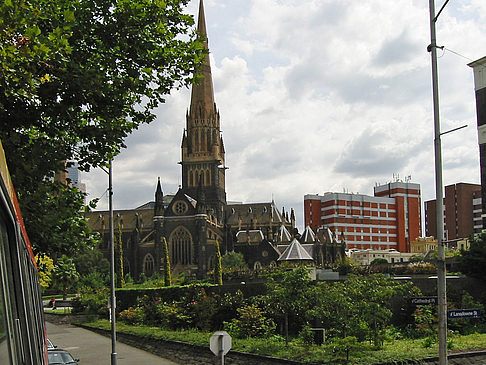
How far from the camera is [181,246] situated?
98.1 meters

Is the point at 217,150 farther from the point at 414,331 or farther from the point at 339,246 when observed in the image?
the point at 414,331

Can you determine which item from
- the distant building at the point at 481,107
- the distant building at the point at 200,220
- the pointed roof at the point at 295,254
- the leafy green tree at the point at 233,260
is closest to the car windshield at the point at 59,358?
the distant building at the point at 481,107

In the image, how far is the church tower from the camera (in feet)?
358

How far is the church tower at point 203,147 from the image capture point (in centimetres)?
10906

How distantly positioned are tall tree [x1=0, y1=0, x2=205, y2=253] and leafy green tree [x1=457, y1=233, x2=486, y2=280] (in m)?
19.7

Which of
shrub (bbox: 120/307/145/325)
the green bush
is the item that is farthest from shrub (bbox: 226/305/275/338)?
the green bush

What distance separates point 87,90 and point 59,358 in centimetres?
1095

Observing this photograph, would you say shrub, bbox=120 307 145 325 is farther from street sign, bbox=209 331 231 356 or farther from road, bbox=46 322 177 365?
street sign, bbox=209 331 231 356

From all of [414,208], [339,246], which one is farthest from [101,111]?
[414,208]

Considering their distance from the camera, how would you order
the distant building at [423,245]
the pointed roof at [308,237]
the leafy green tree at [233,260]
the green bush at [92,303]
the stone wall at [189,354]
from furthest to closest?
1. the distant building at [423,245]
2. the pointed roof at [308,237]
3. the leafy green tree at [233,260]
4. the green bush at [92,303]
5. the stone wall at [189,354]

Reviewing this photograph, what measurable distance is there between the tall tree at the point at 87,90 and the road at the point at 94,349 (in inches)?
560

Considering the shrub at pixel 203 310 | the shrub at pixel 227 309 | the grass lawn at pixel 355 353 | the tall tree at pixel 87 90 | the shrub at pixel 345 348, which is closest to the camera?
the tall tree at pixel 87 90

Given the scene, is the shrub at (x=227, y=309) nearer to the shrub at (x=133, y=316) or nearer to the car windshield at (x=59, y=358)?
the shrub at (x=133, y=316)

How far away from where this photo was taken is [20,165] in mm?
10914
